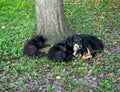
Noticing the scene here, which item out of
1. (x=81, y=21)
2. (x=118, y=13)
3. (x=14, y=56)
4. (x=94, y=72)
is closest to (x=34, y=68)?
(x=14, y=56)

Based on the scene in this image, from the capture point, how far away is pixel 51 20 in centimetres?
713

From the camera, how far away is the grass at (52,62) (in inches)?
217

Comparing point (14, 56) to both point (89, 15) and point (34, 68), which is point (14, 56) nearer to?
point (34, 68)

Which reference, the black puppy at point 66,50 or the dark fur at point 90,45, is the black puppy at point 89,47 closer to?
the dark fur at point 90,45

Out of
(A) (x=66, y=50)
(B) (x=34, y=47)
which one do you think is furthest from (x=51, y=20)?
(A) (x=66, y=50)

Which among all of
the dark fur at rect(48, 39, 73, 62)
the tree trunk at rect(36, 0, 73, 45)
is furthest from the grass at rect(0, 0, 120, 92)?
the tree trunk at rect(36, 0, 73, 45)

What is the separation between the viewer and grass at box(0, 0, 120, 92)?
18.1 ft

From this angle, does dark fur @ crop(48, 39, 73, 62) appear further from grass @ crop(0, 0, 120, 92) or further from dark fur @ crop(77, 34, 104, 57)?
dark fur @ crop(77, 34, 104, 57)

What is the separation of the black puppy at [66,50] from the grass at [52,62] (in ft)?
0.48

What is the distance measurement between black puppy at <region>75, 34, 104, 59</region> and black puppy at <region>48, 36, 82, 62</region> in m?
0.15

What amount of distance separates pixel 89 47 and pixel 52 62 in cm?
98

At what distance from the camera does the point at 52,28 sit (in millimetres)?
7199

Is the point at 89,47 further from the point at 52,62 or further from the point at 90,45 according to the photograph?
the point at 52,62

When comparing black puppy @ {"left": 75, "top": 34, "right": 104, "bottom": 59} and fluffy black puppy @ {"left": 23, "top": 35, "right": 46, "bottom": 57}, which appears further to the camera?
fluffy black puppy @ {"left": 23, "top": 35, "right": 46, "bottom": 57}
